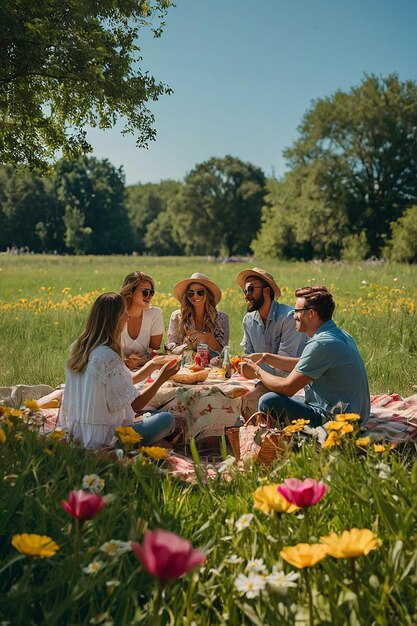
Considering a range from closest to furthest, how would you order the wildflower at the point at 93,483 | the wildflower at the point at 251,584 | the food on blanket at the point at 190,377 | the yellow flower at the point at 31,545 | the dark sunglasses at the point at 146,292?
the yellow flower at the point at 31,545 < the wildflower at the point at 251,584 < the wildflower at the point at 93,483 < the food on blanket at the point at 190,377 < the dark sunglasses at the point at 146,292

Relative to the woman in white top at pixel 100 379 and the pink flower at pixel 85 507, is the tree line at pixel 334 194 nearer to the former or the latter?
the woman in white top at pixel 100 379

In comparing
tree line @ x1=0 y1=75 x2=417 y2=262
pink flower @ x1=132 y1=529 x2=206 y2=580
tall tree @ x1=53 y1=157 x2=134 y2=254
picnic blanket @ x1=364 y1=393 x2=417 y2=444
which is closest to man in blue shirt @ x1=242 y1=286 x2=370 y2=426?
picnic blanket @ x1=364 y1=393 x2=417 y2=444

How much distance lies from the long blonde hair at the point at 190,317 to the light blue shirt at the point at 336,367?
84.9 inches

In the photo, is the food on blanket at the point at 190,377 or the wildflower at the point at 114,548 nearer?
the wildflower at the point at 114,548

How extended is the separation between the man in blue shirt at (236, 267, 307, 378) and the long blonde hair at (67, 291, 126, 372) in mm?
2267

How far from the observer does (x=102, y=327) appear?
4.44 metres

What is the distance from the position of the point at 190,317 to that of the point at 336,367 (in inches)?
96.9

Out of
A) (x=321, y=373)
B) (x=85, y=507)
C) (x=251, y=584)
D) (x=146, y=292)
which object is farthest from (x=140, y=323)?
(x=85, y=507)

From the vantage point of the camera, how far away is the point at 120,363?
14.5 ft

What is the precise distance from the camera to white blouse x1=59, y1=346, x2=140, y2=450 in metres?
4.39

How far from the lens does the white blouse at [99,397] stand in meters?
4.39

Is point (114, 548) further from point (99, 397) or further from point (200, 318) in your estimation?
point (200, 318)

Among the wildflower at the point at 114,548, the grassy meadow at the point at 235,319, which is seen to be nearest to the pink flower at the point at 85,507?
the wildflower at the point at 114,548

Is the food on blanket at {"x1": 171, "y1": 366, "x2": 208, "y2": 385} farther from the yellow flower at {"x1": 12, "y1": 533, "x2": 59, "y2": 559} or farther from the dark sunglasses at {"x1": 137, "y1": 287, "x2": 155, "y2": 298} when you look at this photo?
the yellow flower at {"x1": 12, "y1": 533, "x2": 59, "y2": 559}
